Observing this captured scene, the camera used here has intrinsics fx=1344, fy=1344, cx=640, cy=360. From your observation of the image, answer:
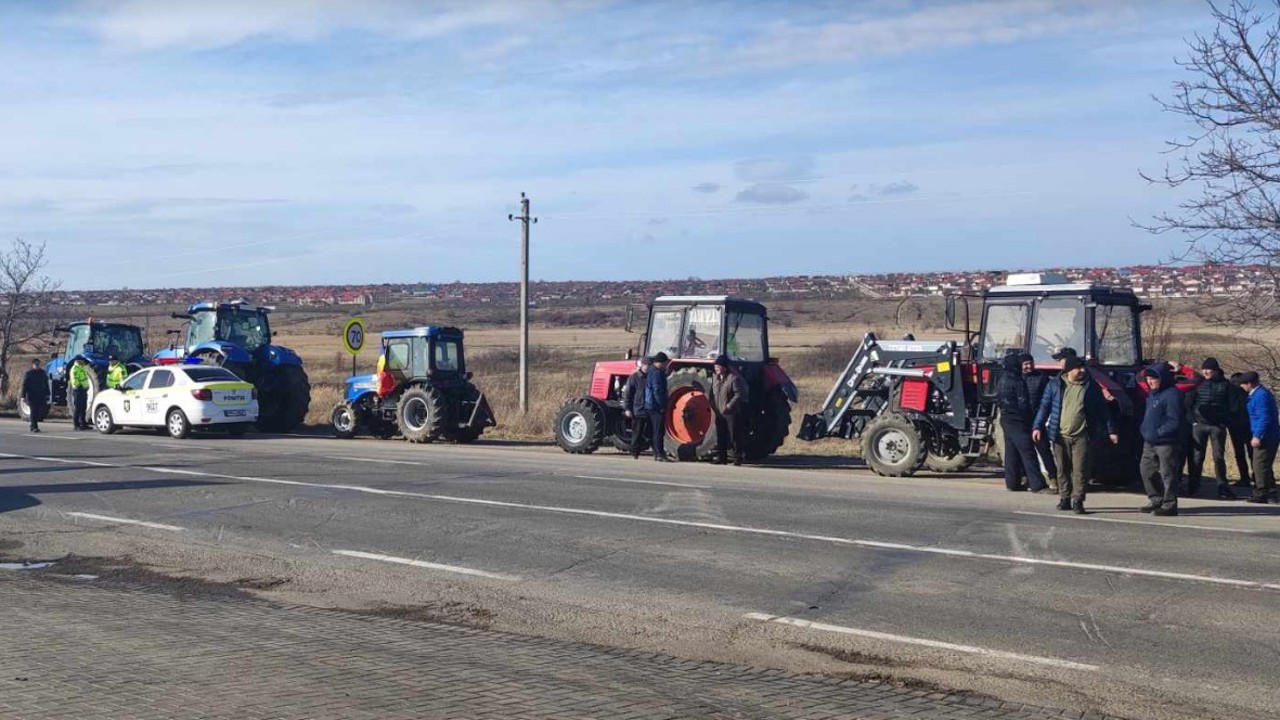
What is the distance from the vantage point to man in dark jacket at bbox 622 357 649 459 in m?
20.7

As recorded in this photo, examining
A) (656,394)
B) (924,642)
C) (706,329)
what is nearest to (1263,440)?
(706,329)

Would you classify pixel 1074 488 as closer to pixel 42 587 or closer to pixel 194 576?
pixel 194 576

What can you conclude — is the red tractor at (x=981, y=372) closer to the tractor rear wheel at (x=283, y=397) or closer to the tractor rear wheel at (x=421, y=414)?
the tractor rear wheel at (x=421, y=414)

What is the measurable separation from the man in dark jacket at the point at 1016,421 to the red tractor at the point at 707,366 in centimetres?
519

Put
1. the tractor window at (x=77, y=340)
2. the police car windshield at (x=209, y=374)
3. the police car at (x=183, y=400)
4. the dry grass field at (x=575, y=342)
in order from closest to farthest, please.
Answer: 1. the dry grass field at (x=575, y=342)
2. the police car at (x=183, y=400)
3. the police car windshield at (x=209, y=374)
4. the tractor window at (x=77, y=340)

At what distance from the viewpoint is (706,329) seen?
21094 millimetres

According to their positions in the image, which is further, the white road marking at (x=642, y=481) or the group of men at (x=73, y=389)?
the group of men at (x=73, y=389)

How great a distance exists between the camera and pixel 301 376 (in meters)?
28.3

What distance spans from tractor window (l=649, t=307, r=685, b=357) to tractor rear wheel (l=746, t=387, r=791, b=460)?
1626mm

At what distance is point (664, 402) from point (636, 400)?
0.51 m

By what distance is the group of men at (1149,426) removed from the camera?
14.3 metres

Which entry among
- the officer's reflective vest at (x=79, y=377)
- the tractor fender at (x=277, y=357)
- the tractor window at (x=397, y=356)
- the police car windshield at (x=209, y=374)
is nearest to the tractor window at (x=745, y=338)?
the tractor window at (x=397, y=356)

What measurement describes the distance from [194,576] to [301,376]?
1740 cm

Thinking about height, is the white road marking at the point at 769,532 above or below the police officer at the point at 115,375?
below
